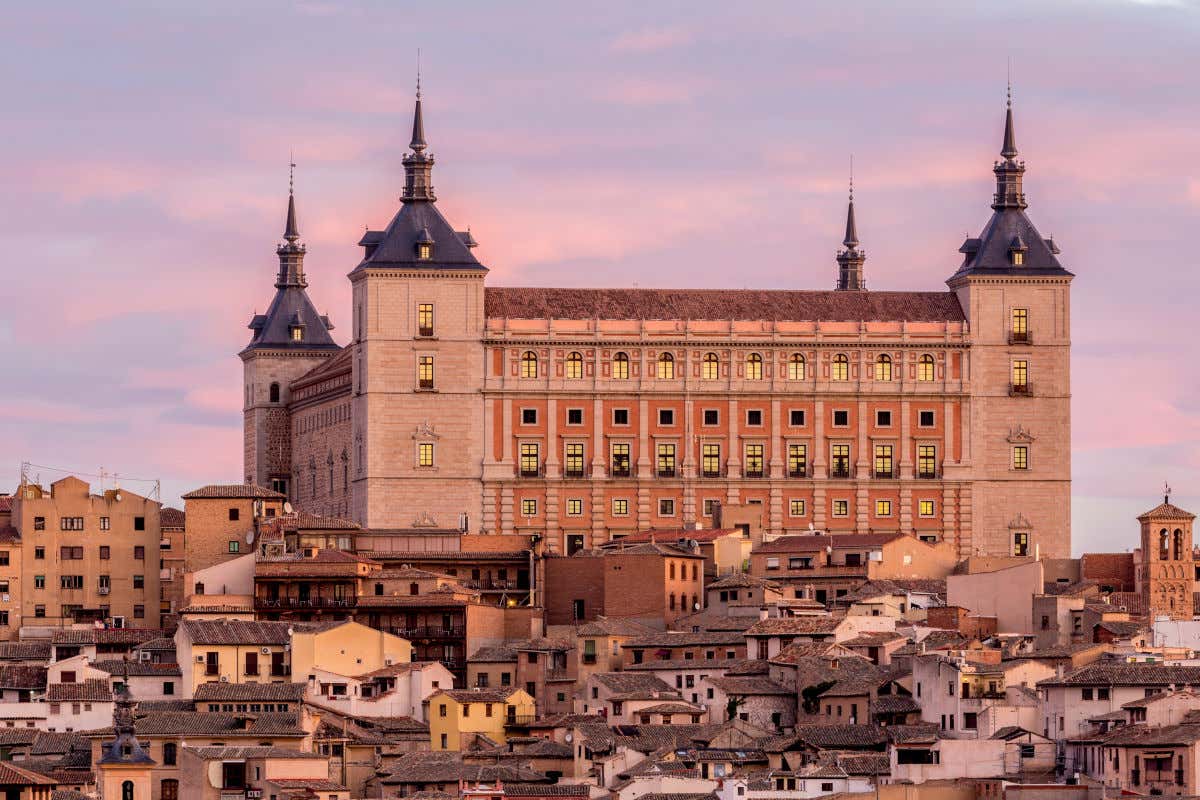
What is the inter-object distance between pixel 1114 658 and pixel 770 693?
929 cm

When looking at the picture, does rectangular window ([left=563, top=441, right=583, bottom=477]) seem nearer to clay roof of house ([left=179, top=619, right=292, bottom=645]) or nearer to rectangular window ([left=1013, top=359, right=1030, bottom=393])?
rectangular window ([left=1013, top=359, right=1030, bottom=393])


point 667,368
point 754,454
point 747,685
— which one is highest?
point 667,368

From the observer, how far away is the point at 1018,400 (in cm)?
14062

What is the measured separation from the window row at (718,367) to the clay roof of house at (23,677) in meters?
28.0

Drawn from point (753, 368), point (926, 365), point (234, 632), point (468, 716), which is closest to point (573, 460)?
point (753, 368)

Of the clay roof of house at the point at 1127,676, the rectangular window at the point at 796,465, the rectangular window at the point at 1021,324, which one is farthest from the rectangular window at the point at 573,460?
the clay roof of house at the point at 1127,676

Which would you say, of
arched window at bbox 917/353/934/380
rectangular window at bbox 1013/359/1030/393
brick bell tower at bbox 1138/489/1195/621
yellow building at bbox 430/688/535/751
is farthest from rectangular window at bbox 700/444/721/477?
yellow building at bbox 430/688/535/751

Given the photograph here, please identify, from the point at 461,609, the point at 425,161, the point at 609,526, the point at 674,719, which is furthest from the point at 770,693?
the point at 425,161

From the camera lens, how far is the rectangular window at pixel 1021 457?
14000 centimetres

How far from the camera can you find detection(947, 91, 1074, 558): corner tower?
139 meters

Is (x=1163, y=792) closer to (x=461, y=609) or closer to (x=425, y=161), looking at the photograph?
(x=461, y=609)

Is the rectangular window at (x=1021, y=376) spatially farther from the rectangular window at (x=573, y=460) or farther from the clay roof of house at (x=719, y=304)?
the rectangular window at (x=573, y=460)

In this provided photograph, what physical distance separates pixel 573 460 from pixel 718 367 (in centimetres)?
604

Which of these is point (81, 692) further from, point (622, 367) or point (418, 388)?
→ point (622, 367)
